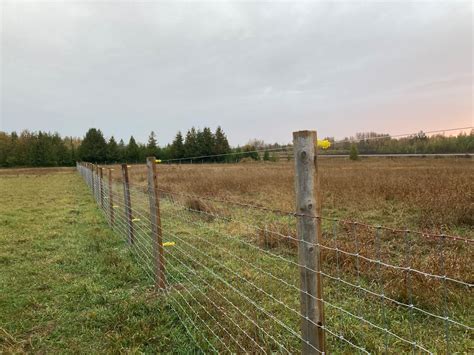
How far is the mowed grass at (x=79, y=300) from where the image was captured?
10.2 ft

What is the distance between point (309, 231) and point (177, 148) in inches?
2161

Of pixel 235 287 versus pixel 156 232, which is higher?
pixel 156 232

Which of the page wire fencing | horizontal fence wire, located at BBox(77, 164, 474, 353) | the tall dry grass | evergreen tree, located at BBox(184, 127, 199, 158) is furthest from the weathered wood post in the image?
evergreen tree, located at BBox(184, 127, 199, 158)

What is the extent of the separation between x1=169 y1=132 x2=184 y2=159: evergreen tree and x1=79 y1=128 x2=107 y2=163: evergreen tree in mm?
14948

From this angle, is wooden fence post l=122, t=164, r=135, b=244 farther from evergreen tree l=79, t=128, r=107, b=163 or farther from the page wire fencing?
evergreen tree l=79, t=128, r=107, b=163

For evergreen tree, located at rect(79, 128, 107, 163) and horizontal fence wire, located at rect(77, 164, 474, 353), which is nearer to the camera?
horizontal fence wire, located at rect(77, 164, 474, 353)

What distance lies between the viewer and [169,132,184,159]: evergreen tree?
52.8m

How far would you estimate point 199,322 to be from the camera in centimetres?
325

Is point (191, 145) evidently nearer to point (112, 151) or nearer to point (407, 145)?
point (112, 151)

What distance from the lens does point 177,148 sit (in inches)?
2181

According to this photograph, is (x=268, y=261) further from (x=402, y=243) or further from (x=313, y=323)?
(x=313, y=323)

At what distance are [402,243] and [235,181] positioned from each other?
29.1 feet

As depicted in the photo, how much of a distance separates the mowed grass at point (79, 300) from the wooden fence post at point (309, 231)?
1643 mm

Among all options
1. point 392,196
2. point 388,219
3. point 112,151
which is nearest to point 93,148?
point 112,151
